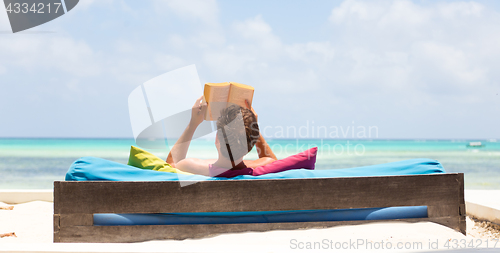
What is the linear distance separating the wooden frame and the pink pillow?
0.84 ft

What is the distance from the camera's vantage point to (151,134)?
2865 millimetres

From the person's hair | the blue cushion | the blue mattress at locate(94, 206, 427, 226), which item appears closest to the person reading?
the person's hair

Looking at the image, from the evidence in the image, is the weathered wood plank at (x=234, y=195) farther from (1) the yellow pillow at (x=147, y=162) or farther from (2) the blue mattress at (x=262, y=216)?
(1) the yellow pillow at (x=147, y=162)

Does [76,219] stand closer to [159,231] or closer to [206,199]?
[159,231]

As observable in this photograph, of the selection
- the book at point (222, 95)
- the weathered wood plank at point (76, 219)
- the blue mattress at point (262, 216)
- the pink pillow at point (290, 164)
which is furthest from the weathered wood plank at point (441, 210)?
the weathered wood plank at point (76, 219)

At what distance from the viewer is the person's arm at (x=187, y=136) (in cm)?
265

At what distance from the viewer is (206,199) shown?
2111 millimetres

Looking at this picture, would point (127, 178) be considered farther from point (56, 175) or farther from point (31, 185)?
point (56, 175)

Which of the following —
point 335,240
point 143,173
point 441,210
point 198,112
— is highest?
point 198,112

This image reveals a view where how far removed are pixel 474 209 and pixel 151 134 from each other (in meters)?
3.02

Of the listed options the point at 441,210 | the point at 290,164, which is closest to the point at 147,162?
the point at 290,164

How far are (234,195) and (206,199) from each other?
0.17 m

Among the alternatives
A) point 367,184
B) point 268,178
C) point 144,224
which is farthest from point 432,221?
point 144,224

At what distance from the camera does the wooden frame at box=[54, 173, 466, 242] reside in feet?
6.86
